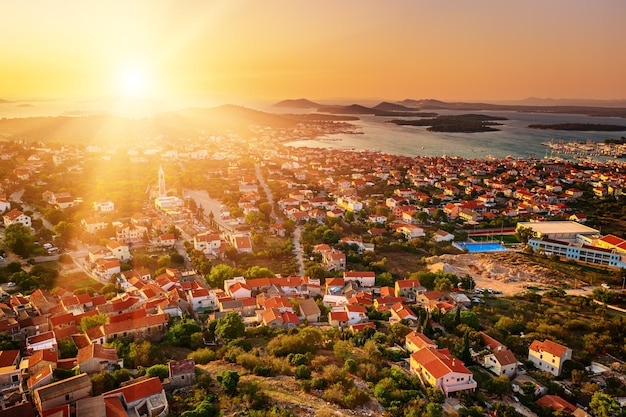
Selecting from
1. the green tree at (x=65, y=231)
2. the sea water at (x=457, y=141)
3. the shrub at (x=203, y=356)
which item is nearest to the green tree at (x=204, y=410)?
the shrub at (x=203, y=356)

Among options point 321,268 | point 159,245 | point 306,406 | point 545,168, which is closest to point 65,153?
point 159,245

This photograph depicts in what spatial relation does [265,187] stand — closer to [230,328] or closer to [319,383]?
[230,328]

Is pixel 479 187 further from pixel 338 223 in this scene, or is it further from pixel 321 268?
pixel 321 268

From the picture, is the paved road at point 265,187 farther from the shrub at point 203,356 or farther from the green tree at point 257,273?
the shrub at point 203,356

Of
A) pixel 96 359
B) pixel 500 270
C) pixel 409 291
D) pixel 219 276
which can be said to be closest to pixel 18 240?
pixel 219 276

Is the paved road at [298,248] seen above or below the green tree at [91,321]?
below

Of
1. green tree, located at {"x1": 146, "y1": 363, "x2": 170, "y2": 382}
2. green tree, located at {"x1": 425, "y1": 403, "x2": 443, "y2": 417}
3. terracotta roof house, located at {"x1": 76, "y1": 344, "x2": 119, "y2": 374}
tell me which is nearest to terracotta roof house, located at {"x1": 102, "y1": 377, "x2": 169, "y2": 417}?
green tree, located at {"x1": 146, "y1": 363, "x2": 170, "y2": 382}

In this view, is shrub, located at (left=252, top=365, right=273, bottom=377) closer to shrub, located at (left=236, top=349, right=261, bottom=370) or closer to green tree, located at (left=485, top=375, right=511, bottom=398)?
shrub, located at (left=236, top=349, right=261, bottom=370)
